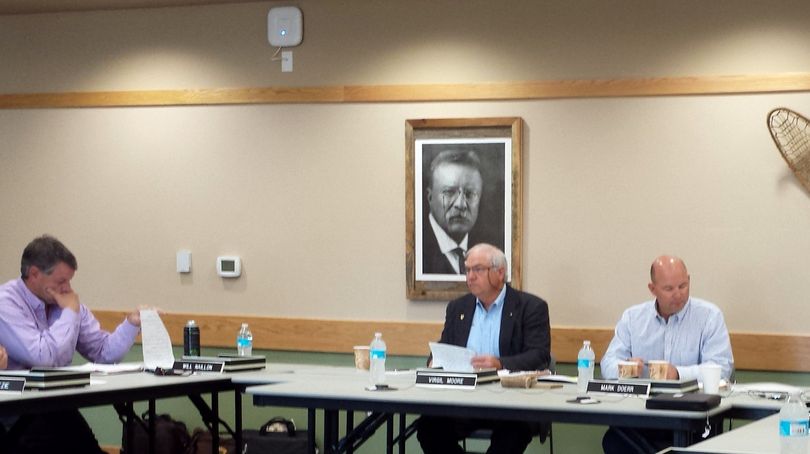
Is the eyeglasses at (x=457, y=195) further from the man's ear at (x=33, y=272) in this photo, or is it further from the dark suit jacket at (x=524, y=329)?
the man's ear at (x=33, y=272)

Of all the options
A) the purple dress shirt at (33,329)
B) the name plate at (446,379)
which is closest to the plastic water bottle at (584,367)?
the name plate at (446,379)

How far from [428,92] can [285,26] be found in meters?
0.93

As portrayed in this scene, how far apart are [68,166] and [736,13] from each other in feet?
13.1

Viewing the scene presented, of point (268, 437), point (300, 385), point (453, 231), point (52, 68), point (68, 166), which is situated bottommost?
point (268, 437)

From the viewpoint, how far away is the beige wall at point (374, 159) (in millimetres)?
6176

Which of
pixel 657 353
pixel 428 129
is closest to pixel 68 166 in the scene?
pixel 428 129

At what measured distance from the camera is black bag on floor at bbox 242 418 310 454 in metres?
6.71

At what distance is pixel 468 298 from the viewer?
593 cm

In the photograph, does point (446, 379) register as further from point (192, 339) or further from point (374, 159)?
point (374, 159)

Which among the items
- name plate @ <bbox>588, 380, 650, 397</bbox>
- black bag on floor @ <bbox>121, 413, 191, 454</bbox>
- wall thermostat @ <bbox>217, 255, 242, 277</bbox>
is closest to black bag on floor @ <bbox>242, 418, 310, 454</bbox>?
black bag on floor @ <bbox>121, 413, 191, 454</bbox>

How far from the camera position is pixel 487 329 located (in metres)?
5.84

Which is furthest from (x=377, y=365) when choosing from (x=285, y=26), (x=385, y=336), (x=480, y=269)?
(x=285, y=26)

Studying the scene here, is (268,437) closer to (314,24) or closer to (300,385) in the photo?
(300,385)

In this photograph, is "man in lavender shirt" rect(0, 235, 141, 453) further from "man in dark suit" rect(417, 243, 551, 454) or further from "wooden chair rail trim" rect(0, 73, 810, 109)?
"wooden chair rail trim" rect(0, 73, 810, 109)
